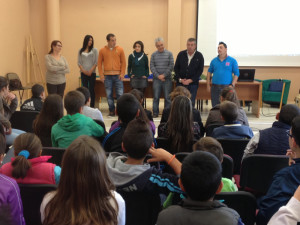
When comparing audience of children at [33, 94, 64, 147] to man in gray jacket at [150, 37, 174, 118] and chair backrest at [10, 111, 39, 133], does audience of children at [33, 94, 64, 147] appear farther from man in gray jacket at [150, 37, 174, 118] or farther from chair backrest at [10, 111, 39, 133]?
man in gray jacket at [150, 37, 174, 118]

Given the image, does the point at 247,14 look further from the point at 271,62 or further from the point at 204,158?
the point at 204,158

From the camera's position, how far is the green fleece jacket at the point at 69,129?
247 centimetres

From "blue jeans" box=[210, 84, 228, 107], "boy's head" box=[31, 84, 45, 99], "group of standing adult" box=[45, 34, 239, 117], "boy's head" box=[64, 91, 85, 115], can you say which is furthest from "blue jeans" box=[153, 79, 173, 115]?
"boy's head" box=[64, 91, 85, 115]

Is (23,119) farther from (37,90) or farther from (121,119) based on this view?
(121,119)

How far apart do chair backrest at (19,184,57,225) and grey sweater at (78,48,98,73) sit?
4.75m

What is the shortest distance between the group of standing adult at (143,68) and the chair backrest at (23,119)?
91.1 inches

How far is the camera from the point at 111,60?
607cm

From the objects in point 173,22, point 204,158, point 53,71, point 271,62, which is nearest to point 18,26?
point 53,71

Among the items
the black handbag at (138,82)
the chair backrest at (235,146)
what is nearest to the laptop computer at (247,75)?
the black handbag at (138,82)

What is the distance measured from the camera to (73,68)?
28.7 feet

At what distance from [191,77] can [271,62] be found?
3454 mm

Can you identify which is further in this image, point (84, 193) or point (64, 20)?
point (64, 20)

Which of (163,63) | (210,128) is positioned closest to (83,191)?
(210,128)

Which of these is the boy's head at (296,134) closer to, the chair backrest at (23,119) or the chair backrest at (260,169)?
the chair backrest at (260,169)
